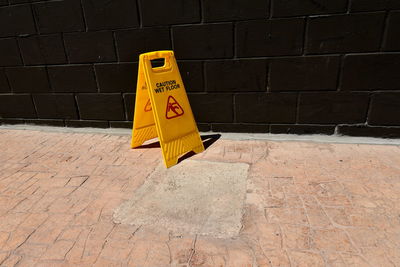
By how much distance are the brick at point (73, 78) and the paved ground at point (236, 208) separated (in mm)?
1066

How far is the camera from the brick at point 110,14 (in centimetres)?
386

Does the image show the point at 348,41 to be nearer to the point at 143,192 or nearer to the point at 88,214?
the point at 143,192

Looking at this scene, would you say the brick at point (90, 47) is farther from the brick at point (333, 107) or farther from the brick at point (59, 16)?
the brick at point (333, 107)

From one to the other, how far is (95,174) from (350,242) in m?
2.68

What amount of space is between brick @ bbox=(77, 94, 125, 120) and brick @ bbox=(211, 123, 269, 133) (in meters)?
1.51

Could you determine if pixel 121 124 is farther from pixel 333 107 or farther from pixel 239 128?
pixel 333 107

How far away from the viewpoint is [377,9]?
129 inches

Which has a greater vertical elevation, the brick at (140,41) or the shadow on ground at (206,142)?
the brick at (140,41)

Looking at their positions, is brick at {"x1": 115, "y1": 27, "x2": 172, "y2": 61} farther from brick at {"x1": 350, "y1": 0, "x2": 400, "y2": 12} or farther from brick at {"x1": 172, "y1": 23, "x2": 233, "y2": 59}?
brick at {"x1": 350, "y1": 0, "x2": 400, "y2": 12}

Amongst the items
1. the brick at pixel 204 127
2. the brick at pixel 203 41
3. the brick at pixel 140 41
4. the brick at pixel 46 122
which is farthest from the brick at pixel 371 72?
the brick at pixel 46 122

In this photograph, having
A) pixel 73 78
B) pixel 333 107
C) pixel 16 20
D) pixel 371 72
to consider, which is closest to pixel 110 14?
pixel 73 78

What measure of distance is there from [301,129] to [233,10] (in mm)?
1822

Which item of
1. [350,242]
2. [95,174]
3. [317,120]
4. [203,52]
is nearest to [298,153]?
[317,120]

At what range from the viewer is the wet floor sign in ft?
11.2
